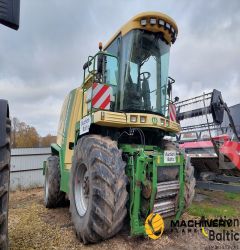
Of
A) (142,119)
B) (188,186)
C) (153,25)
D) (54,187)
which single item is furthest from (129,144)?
(54,187)

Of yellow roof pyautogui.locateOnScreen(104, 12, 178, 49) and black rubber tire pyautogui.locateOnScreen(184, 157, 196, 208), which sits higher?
yellow roof pyautogui.locateOnScreen(104, 12, 178, 49)

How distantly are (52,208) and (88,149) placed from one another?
3106mm

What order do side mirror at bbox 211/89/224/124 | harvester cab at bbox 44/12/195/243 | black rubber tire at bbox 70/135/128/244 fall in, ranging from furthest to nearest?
side mirror at bbox 211/89/224/124 → harvester cab at bbox 44/12/195/243 → black rubber tire at bbox 70/135/128/244

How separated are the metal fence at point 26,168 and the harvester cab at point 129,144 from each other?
777 cm

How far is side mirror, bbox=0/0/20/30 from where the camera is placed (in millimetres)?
1925

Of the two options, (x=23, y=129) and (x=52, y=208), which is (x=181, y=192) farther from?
(x=23, y=129)

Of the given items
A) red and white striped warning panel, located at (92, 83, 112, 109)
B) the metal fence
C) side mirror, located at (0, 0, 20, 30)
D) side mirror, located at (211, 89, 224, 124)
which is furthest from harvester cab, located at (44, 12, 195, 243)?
the metal fence

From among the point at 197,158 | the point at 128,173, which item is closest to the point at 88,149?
the point at 128,173

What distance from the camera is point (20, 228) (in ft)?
14.7

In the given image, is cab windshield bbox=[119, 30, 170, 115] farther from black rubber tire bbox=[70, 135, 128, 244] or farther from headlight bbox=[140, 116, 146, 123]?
black rubber tire bbox=[70, 135, 128, 244]

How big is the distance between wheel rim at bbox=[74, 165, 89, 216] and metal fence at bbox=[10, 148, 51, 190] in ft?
28.9

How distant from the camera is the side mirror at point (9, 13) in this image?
192cm

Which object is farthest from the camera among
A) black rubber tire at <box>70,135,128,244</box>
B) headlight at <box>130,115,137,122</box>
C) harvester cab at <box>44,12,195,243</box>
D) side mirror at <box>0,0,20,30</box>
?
headlight at <box>130,115,137,122</box>

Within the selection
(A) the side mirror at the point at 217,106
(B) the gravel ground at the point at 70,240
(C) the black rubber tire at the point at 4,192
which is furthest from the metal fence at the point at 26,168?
(C) the black rubber tire at the point at 4,192
